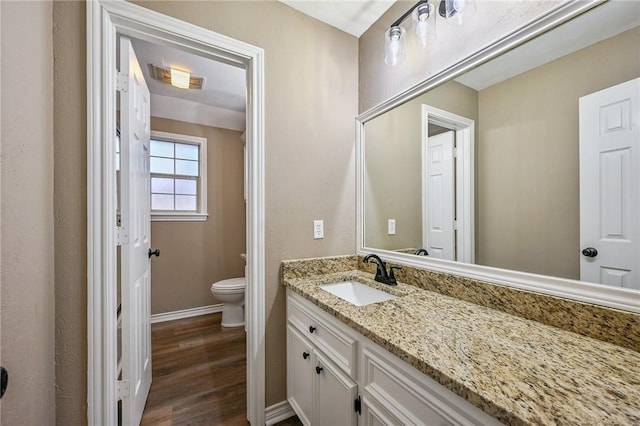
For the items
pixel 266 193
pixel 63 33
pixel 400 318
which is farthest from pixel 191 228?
pixel 400 318

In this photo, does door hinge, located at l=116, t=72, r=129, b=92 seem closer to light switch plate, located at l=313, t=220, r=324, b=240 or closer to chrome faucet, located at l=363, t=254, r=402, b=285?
light switch plate, located at l=313, t=220, r=324, b=240

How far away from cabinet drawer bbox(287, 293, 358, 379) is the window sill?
2.09 meters

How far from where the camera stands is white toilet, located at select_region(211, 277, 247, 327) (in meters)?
2.66

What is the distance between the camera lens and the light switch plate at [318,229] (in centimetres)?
168

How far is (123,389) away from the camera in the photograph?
1.26 meters

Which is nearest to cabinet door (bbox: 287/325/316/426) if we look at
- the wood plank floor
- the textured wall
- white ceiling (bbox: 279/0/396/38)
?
the wood plank floor

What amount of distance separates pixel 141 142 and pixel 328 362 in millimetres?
1620

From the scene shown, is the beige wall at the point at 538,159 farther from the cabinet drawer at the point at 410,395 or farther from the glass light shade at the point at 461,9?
the cabinet drawer at the point at 410,395

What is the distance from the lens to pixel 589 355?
2.32ft

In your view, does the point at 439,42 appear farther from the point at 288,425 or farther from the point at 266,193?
the point at 288,425

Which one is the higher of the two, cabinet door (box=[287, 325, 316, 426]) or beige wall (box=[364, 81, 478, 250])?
beige wall (box=[364, 81, 478, 250])

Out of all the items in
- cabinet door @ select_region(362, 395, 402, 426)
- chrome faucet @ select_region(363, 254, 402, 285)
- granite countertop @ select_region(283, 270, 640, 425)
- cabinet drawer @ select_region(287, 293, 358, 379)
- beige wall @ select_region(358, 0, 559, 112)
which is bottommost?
cabinet door @ select_region(362, 395, 402, 426)

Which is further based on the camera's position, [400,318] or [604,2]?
[400,318]

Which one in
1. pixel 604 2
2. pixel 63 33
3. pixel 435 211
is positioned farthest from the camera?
pixel 435 211
